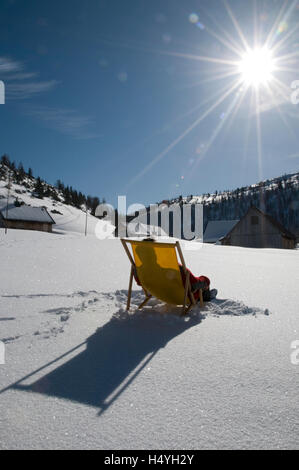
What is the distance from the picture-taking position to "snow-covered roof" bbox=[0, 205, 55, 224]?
40.9 m

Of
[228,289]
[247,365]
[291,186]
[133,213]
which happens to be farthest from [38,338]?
[291,186]

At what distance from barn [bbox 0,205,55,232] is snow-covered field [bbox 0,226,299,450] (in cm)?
4056

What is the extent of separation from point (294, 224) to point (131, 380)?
11480cm

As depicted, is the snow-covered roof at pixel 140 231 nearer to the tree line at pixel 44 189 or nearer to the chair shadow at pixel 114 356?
the tree line at pixel 44 189

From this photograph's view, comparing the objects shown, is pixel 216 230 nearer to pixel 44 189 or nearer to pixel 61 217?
pixel 61 217

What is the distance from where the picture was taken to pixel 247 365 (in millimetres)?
2244

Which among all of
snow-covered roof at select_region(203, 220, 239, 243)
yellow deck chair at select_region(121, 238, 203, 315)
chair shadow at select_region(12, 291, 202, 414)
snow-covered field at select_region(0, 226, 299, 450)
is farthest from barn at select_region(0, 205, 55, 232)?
chair shadow at select_region(12, 291, 202, 414)

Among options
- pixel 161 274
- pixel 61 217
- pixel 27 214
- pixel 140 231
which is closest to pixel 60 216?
pixel 61 217

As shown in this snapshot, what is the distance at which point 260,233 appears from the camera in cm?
2750

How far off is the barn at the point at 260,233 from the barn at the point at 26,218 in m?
29.6

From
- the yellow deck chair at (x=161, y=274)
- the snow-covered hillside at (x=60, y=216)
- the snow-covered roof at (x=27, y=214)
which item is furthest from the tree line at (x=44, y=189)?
the yellow deck chair at (x=161, y=274)

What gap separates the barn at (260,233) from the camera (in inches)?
1046

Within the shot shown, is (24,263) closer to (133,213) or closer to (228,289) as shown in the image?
(228,289)

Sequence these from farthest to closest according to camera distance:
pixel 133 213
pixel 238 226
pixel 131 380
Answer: pixel 133 213, pixel 238 226, pixel 131 380
